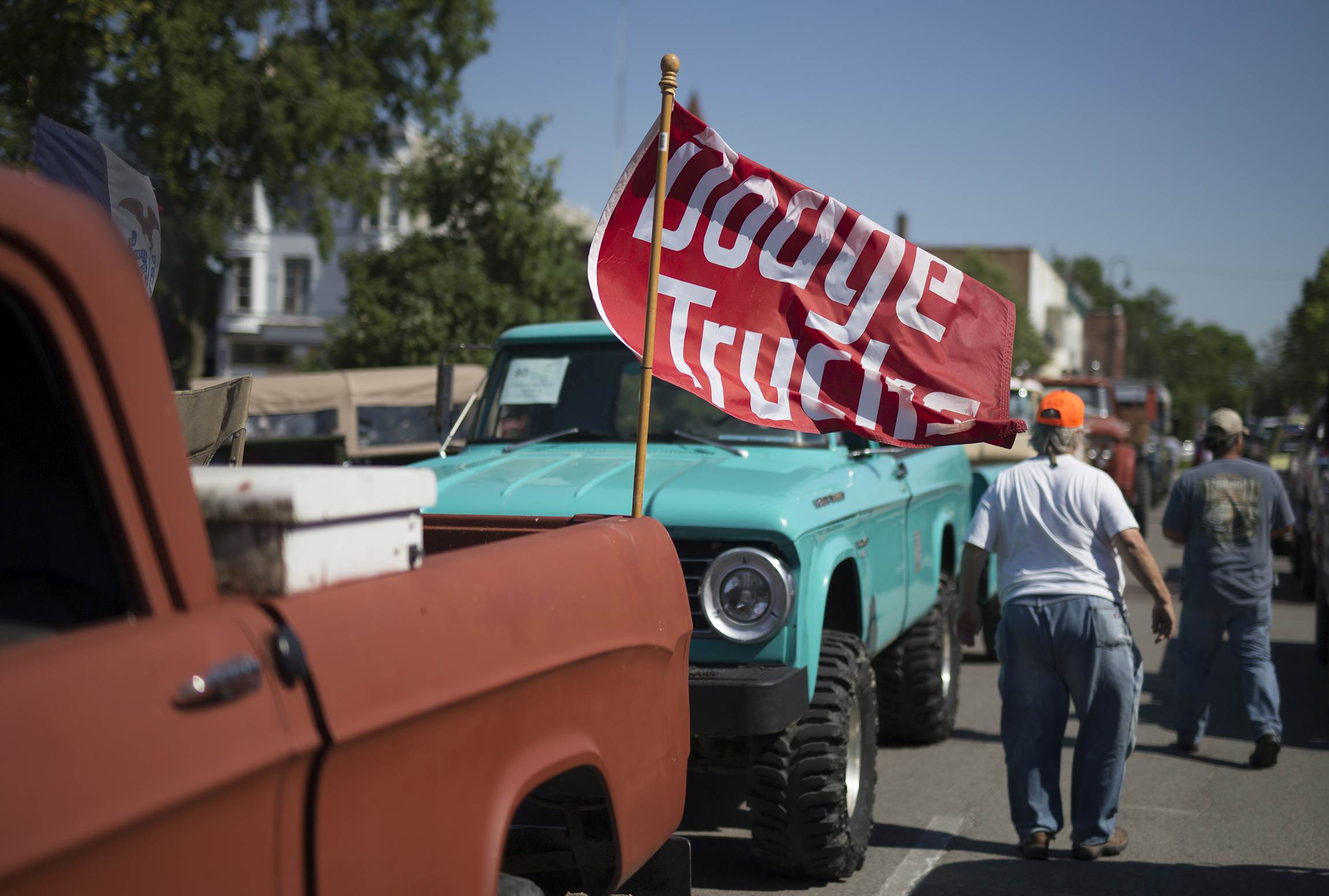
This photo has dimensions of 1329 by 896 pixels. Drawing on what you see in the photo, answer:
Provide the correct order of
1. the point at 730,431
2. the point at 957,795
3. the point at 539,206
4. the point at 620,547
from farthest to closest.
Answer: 1. the point at 539,206
2. the point at 957,795
3. the point at 730,431
4. the point at 620,547

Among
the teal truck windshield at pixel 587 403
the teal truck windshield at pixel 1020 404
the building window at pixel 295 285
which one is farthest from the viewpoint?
the building window at pixel 295 285

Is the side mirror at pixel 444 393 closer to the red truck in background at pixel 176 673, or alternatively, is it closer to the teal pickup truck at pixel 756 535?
the teal pickup truck at pixel 756 535

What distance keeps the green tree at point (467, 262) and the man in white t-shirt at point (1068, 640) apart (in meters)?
17.2

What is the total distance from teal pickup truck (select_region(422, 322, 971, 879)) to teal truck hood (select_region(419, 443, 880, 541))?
11 mm

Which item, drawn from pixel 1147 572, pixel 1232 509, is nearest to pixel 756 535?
pixel 1147 572

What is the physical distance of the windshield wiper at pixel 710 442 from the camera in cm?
557

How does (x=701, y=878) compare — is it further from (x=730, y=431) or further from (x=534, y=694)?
(x=534, y=694)

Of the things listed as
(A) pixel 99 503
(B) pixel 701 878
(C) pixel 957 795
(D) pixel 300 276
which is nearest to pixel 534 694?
(A) pixel 99 503

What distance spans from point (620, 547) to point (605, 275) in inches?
62.5

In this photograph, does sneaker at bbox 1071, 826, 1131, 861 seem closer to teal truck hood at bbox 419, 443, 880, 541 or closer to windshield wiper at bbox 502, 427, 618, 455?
teal truck hood at bbox 419, 443, 880, 541

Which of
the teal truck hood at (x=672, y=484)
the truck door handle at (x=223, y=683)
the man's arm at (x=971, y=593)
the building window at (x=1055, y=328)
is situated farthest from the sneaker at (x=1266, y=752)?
the building window at (x=1055, y=328)

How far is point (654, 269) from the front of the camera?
376 centimetres

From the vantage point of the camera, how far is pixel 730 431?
5.82m

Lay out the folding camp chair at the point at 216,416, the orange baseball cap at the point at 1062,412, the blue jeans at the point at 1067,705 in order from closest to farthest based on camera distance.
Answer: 1. the folding camp chair at the point at 216,416
2. the blue jeans at the point at 1067,705
3. the orange baseball cap at the point at 1062,412
